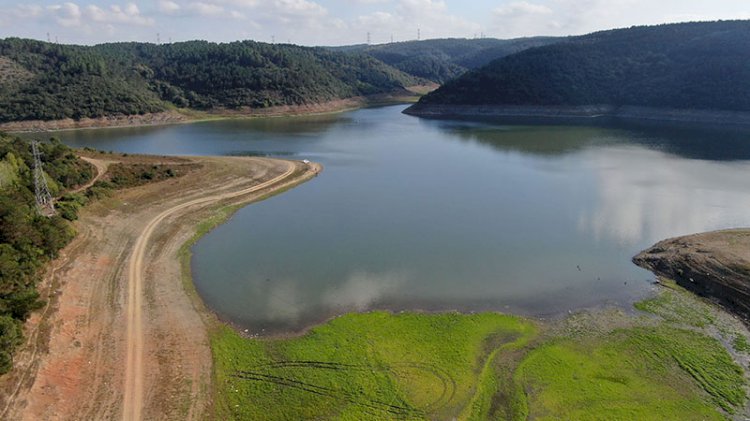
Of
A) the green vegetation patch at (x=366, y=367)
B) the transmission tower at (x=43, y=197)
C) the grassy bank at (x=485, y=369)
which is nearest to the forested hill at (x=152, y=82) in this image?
the transmission tower at (x=43, y=197)

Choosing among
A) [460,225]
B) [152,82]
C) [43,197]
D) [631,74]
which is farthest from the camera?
[152,82]

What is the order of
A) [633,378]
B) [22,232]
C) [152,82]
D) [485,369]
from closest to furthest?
[633,378]
[485,369]
[22,232]
[152,82]

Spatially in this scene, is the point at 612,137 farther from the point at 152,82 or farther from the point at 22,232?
the point at 152,82

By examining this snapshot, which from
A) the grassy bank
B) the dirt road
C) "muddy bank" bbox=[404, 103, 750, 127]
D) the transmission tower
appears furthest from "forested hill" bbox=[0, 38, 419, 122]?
the grassy bank

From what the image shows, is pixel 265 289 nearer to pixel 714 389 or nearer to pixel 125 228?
pixel 125 228

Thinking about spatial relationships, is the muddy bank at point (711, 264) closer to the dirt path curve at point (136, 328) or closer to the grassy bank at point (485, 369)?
the grassy bank at point (485, 369)

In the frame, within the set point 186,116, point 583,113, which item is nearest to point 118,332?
point 186,116

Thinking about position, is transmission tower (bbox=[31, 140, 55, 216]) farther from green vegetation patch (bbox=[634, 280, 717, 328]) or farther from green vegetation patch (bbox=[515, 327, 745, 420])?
green vegetation patch (bbox=[634, 280, 717, 328])
